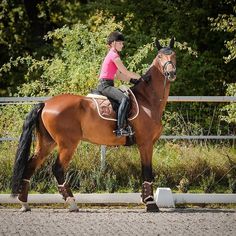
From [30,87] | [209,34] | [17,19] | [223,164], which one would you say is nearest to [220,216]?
[223,164]

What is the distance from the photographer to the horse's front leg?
11211 millimetres

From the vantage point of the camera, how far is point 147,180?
11422mm

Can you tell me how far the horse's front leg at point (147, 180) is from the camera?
11.2 metres

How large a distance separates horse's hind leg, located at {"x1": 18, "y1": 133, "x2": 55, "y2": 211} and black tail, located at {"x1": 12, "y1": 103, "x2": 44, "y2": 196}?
0.21 metres

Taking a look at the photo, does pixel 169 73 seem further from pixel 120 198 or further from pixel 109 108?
pixel 120 198

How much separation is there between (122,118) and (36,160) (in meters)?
1.50

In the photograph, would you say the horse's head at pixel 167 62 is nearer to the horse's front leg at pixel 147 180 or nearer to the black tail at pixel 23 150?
the horse's front leg at pixel 147 180

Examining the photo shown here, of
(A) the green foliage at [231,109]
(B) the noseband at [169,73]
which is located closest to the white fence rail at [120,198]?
(B) the noseband at [169,73]

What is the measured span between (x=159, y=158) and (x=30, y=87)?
4.03m

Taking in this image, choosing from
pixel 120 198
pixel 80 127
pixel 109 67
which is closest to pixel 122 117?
pixel 80 127

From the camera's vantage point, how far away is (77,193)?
12211mm

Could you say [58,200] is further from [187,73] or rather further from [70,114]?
[187,73]

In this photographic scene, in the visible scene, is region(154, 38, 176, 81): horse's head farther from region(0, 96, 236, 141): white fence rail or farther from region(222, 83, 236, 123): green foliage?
region(222, 83, 236, 123): green foliage

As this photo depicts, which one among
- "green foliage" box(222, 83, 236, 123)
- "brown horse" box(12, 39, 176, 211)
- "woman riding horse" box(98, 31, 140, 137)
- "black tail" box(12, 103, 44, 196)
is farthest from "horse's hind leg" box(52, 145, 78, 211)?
"green foliage" box(222, 83, 236, 123)
